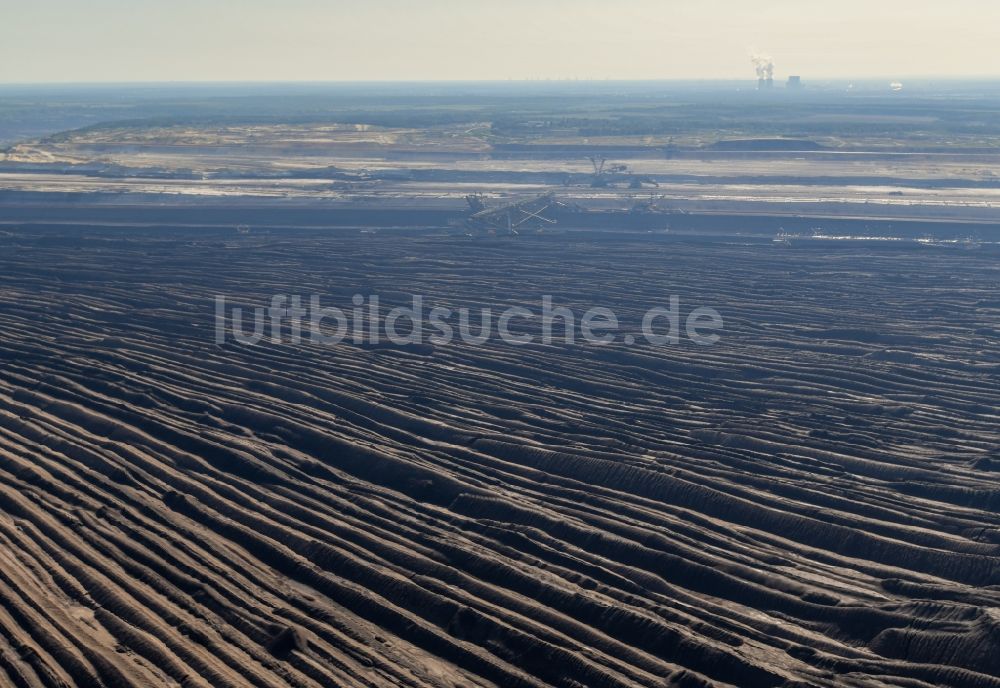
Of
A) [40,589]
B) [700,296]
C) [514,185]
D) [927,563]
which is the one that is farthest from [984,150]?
[40,589]

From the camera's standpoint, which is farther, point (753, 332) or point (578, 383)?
point (753, 332)

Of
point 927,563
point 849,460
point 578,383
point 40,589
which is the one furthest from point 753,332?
point 40,589

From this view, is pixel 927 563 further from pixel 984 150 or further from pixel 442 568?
pixel 984 150

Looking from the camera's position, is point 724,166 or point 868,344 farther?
point 724,166

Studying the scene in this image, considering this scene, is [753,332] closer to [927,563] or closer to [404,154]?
[927,563]

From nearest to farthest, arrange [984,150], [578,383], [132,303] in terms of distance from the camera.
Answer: [578,383] → [132,303] → [984,150]

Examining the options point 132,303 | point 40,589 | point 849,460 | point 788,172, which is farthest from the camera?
point 788,172
